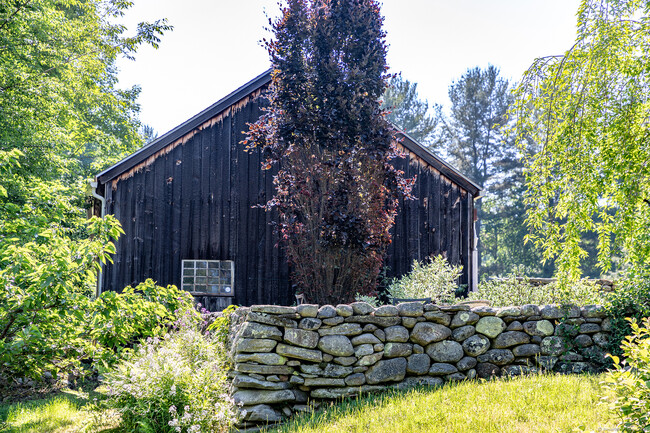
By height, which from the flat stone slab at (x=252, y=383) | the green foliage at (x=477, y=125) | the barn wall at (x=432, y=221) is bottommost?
the flat stone slab at (x=252, y=383)

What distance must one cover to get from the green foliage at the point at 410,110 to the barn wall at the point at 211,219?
21420 mm

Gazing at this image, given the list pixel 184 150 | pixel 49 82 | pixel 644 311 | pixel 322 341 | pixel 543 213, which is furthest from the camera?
pixel 49 82

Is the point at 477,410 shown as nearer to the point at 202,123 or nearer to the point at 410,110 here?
the point at 202,123

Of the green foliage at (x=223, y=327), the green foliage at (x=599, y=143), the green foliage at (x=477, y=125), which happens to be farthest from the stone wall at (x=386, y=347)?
the green foliage at (x=477, y=125)

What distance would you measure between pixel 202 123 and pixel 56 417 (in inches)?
238

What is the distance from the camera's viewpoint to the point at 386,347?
19.9 feet

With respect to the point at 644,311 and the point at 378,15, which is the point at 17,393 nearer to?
the point at 378,15

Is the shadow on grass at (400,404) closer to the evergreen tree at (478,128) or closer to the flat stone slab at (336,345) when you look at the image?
the flat stone slab at (336,345)

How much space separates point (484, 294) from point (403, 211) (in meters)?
2.78

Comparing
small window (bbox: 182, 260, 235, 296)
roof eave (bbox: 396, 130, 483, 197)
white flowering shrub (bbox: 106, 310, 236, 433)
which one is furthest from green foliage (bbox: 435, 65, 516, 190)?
white flowering shrub (bbox: 106, 310, 236, 433)

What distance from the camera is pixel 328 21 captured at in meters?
7.78

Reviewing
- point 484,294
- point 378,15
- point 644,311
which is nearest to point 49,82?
point 378,15

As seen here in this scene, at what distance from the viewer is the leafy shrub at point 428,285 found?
8656 mm

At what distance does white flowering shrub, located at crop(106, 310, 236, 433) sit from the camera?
16.6 feet
